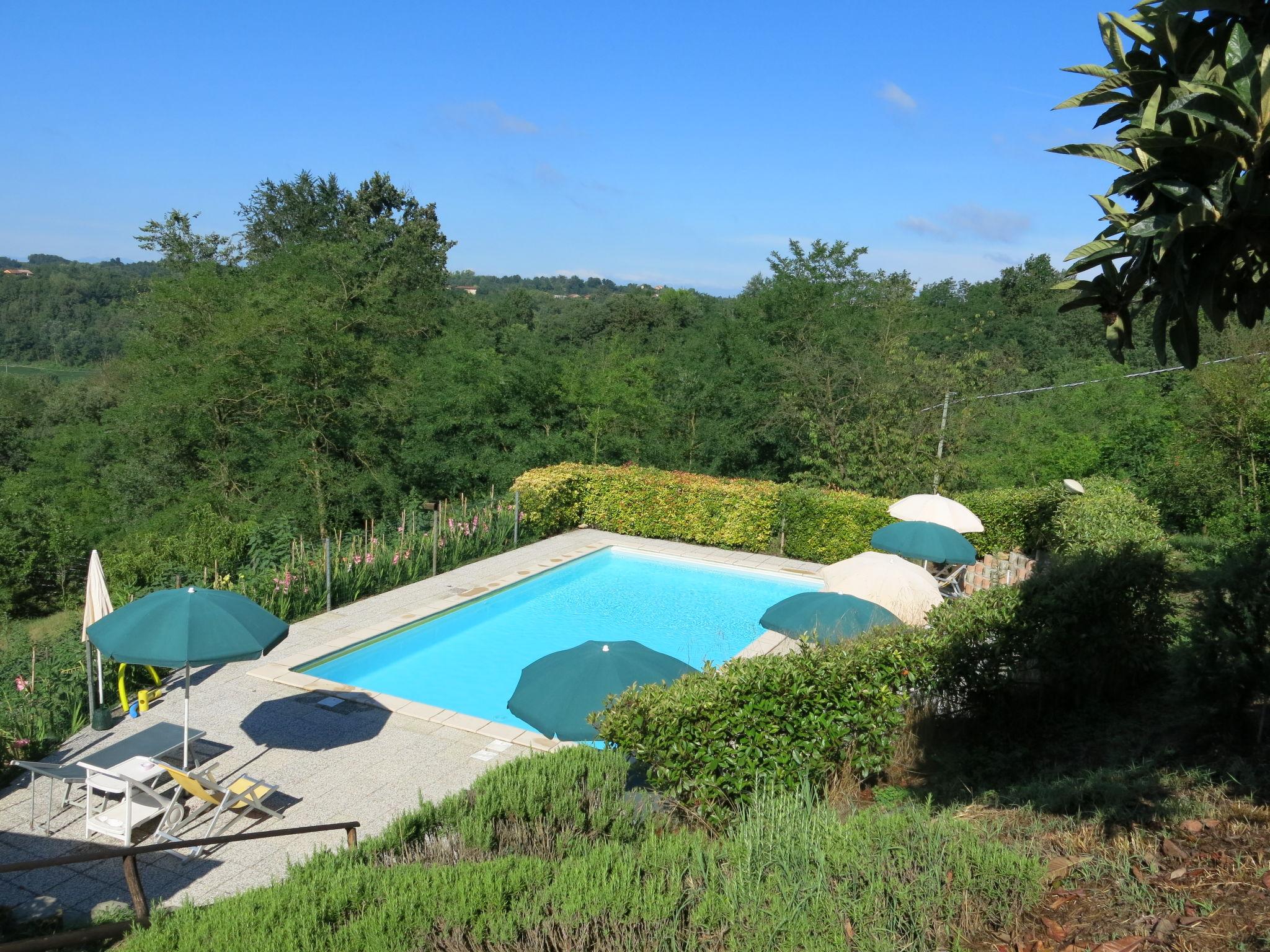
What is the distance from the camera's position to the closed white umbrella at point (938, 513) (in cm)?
1231

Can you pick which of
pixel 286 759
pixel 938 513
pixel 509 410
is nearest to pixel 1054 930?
pixel 286 759

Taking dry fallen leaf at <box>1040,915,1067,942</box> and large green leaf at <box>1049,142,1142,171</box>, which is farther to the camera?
dry fallen leaf at <box>1040,915,1067,942</box>

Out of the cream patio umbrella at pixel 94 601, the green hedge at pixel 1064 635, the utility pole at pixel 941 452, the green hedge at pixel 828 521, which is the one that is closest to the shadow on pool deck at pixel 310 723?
the cream patio umbrella at pixel 94 601

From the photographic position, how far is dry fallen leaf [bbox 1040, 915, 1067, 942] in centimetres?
338

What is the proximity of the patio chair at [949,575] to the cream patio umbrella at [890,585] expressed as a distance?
3.42 meters

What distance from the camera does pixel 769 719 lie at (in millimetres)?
6070

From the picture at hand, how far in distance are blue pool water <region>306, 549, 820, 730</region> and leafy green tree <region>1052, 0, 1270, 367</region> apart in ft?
24.3

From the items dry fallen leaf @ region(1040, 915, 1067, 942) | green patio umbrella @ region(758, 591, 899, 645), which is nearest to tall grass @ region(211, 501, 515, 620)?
green patio umbrella @ region(758, 591, 899, 645)

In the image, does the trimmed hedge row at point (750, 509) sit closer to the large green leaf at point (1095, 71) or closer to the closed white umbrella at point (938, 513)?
the closed white umbrella at point (938, 513)

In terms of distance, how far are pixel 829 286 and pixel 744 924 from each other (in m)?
25.2

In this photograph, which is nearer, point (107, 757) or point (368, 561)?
point (107, 757)

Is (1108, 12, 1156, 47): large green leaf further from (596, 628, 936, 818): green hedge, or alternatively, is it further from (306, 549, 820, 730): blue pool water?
(306, 549, 820, 730): blue pool water

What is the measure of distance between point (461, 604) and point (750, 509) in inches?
236

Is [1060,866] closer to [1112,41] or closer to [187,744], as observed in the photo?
[1112,41]
